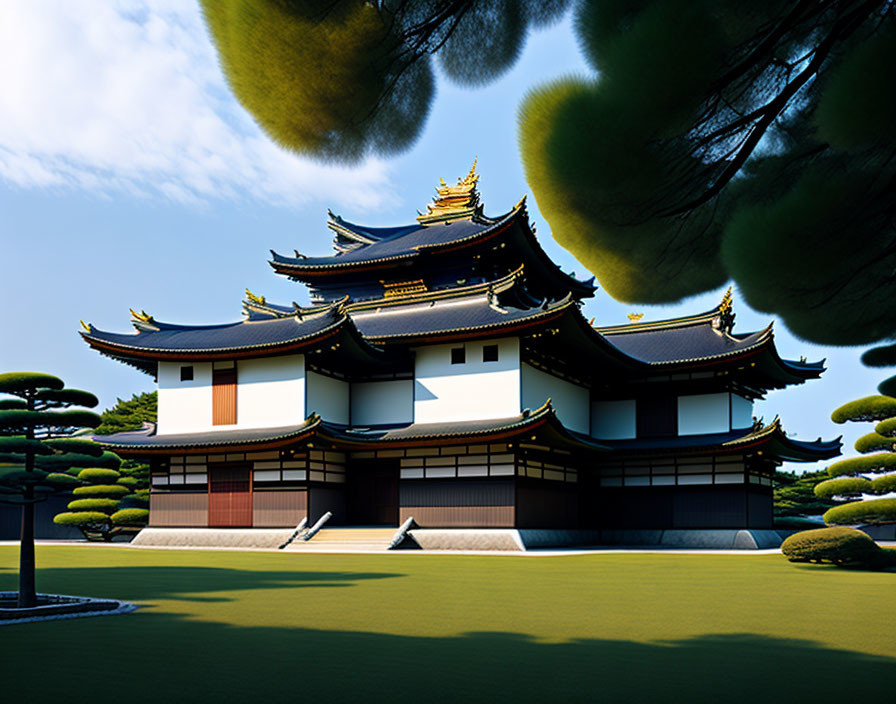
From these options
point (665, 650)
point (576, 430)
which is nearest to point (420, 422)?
point (576, 430)

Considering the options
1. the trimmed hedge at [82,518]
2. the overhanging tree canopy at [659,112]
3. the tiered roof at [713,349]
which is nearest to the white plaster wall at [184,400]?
the trimmed hedge at [82,518]

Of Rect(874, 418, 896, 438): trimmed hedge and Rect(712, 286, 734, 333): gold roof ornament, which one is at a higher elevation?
Rect(712, 286, 734, 333): gold roof ornament

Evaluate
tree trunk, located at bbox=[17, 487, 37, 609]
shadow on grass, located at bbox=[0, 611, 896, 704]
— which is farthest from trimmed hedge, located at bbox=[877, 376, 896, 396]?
tree trunk, located at bbox=[17, 487, 37, 609]

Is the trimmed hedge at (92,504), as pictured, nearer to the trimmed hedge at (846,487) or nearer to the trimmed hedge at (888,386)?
the trimmed hedge at (846,487)

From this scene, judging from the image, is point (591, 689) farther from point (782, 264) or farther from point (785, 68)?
point (785, 68)

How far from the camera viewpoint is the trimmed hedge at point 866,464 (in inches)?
746

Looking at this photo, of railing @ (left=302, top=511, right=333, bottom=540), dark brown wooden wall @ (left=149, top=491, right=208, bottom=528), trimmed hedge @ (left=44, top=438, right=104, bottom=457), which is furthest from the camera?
dark brown wooden wall @ (left=149, top=491, right=208, bottom=528)

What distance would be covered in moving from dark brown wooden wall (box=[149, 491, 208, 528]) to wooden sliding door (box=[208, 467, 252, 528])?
337 mm

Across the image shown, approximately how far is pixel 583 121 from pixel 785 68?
6.11ft

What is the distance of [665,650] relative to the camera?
282 inches

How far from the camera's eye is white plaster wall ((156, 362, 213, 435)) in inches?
1107

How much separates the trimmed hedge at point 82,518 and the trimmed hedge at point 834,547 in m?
23.2

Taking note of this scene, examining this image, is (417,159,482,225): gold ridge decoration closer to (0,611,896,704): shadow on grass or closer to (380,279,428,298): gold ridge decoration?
(380,279,428,298): gold ridge decoration

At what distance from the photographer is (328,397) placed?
91.4ft
